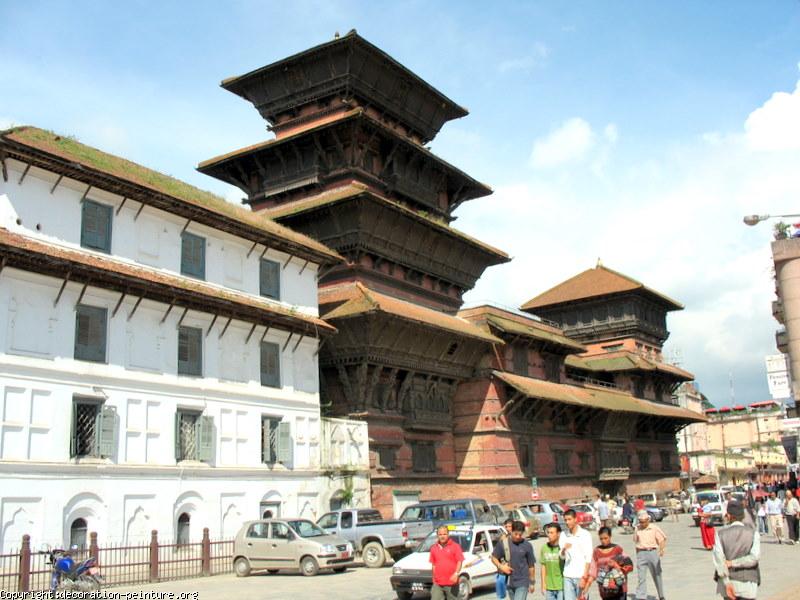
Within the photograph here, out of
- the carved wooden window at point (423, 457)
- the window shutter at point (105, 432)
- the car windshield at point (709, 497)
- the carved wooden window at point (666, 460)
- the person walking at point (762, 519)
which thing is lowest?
the person walking at point (762, 519)

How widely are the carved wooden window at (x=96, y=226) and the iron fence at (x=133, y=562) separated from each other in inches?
313

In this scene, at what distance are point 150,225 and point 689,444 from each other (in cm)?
9842

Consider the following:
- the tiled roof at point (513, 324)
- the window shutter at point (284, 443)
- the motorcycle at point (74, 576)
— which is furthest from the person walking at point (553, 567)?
the tiled roof at point (513, 324)

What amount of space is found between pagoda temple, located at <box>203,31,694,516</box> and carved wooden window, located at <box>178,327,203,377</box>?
26.1 ft

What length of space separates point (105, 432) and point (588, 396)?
3231cm

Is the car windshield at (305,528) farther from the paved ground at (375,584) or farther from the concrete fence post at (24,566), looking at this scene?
the concrete fence post at (24,566)

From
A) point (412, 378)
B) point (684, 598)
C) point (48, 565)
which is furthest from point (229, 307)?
point (684, 598)

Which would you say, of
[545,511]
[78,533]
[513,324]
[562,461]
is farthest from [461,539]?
[562,461]

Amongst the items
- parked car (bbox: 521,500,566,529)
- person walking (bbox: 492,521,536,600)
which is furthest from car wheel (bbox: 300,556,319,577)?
parked car (bbox: 521,500,566,529)

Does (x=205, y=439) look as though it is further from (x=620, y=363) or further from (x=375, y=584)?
(x=620, y=363)

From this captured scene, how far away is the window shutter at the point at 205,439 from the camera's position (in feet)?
78.0

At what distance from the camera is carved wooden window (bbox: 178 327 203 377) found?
78.7 feet

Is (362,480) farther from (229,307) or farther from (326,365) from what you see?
(229,307)

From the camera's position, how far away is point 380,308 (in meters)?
31.0
